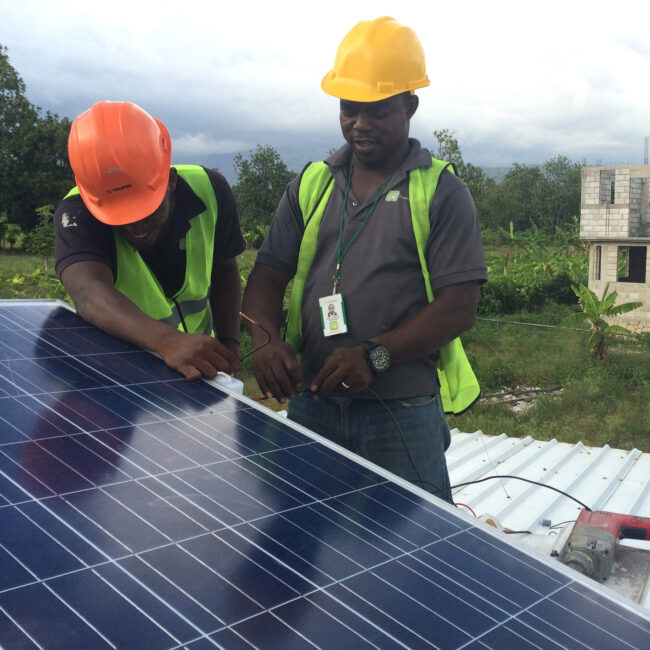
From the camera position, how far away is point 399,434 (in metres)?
3.22

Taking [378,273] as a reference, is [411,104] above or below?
above

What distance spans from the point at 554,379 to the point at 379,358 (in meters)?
18.2

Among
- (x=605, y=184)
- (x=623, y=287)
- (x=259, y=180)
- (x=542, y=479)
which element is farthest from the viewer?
(x=259, y=180)

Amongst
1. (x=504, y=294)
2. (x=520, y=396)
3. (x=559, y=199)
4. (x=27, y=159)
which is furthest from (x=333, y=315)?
(x=559, y=199)

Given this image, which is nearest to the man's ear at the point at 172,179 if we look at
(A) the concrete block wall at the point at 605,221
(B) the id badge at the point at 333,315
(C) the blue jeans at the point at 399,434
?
(B) the id badge at the point at 333,315

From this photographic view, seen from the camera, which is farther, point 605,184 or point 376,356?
point 605,184

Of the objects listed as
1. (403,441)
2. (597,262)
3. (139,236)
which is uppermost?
(139,236)

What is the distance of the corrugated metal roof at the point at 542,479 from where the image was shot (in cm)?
662

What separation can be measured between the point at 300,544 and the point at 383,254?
1.71 metres

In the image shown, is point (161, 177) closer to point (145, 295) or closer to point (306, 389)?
point (145, 295)

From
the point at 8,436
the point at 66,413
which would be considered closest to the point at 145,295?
the point at 66,413

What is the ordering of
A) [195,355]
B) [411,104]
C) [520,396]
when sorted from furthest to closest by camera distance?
[520,396] → [411,104] → [195,355]

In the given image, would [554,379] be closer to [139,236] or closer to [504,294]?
[504,294]

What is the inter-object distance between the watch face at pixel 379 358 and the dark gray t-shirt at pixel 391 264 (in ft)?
0.85
